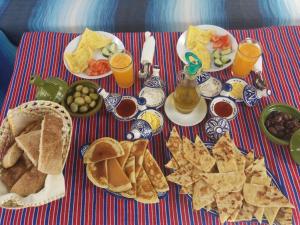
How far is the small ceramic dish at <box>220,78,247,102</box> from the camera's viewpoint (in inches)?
53.4

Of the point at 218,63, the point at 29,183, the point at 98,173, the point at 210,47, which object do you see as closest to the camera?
the point at 29,183

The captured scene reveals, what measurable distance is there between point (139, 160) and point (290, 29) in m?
1.29

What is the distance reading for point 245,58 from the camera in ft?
4.52

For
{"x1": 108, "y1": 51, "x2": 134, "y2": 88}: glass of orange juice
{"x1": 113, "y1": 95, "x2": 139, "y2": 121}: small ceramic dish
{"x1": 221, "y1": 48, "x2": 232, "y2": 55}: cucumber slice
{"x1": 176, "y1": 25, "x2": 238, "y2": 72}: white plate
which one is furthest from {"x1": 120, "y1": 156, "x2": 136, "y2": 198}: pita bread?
{"x1": 221, "y1": 48, "x2": 232, "y2": 55}: cucumber slice

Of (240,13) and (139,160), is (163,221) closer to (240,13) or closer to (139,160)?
(139,160)

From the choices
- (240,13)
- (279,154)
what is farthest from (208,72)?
(240,13)

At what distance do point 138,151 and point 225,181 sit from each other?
15.3 inches

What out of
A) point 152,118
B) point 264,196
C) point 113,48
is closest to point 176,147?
point 152,118

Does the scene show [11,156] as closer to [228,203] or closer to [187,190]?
[187,190]

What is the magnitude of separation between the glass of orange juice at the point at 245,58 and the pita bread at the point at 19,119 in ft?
3.37

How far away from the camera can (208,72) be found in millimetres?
1496

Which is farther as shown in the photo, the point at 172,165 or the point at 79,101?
the point at 79,101

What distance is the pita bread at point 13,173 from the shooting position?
1052 millimetres

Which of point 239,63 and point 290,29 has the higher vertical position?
point 290,29
